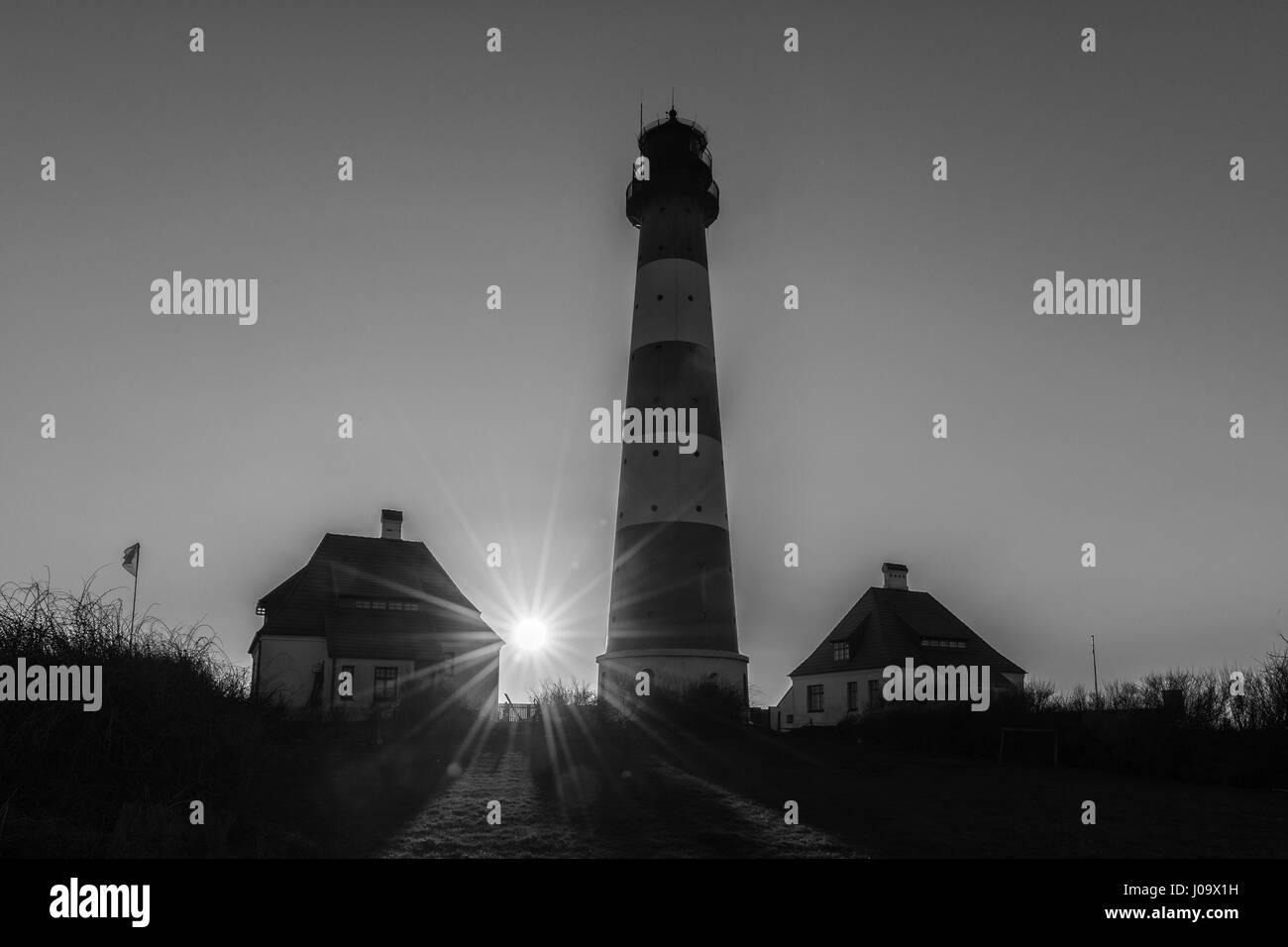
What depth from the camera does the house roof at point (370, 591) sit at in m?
39.4

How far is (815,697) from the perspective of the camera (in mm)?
49188

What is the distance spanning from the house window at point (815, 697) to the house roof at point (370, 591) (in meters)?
17.2

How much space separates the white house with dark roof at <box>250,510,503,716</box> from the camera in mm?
37875

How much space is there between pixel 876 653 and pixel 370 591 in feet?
77.4

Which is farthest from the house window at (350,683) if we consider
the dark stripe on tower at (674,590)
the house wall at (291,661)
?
the dark stripe on tower at (674,590)

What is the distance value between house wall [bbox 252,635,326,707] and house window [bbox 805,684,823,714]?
24.5 metres

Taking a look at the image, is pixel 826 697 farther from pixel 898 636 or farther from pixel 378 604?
pixel 378 604

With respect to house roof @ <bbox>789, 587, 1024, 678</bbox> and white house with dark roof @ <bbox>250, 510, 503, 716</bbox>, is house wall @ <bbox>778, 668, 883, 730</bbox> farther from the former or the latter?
white house with dark roof @ <bbox>250, 510, 503, 716</bbox>

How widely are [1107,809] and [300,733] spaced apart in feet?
64.3

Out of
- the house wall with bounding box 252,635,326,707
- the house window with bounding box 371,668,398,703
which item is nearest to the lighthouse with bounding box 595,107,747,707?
the house window with bounding box 371,668,398,703
